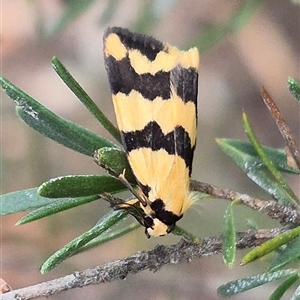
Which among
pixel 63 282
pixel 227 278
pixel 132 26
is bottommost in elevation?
pixel 227 278

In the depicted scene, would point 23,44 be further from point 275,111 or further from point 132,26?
point 275,111

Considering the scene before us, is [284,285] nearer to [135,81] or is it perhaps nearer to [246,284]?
[246,284]

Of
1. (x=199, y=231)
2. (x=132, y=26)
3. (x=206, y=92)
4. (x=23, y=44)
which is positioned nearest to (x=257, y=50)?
(x=206, y=92)

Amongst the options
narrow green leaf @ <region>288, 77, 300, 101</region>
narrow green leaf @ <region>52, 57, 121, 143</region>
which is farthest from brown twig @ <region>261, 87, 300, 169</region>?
narrow green leaf @ <region>52, 57, 121, 143</region>

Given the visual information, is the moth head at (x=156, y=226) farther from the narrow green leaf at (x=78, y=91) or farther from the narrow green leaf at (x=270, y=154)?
the narrow green leaf at (x=270, y=154)

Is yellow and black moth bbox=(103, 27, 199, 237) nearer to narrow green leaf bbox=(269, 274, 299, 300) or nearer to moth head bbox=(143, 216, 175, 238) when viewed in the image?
moth head bbox=(143, 216, 175, 238)

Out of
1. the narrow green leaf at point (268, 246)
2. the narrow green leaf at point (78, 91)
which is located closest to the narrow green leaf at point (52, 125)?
the narrow green leaf at point (78, 91)
